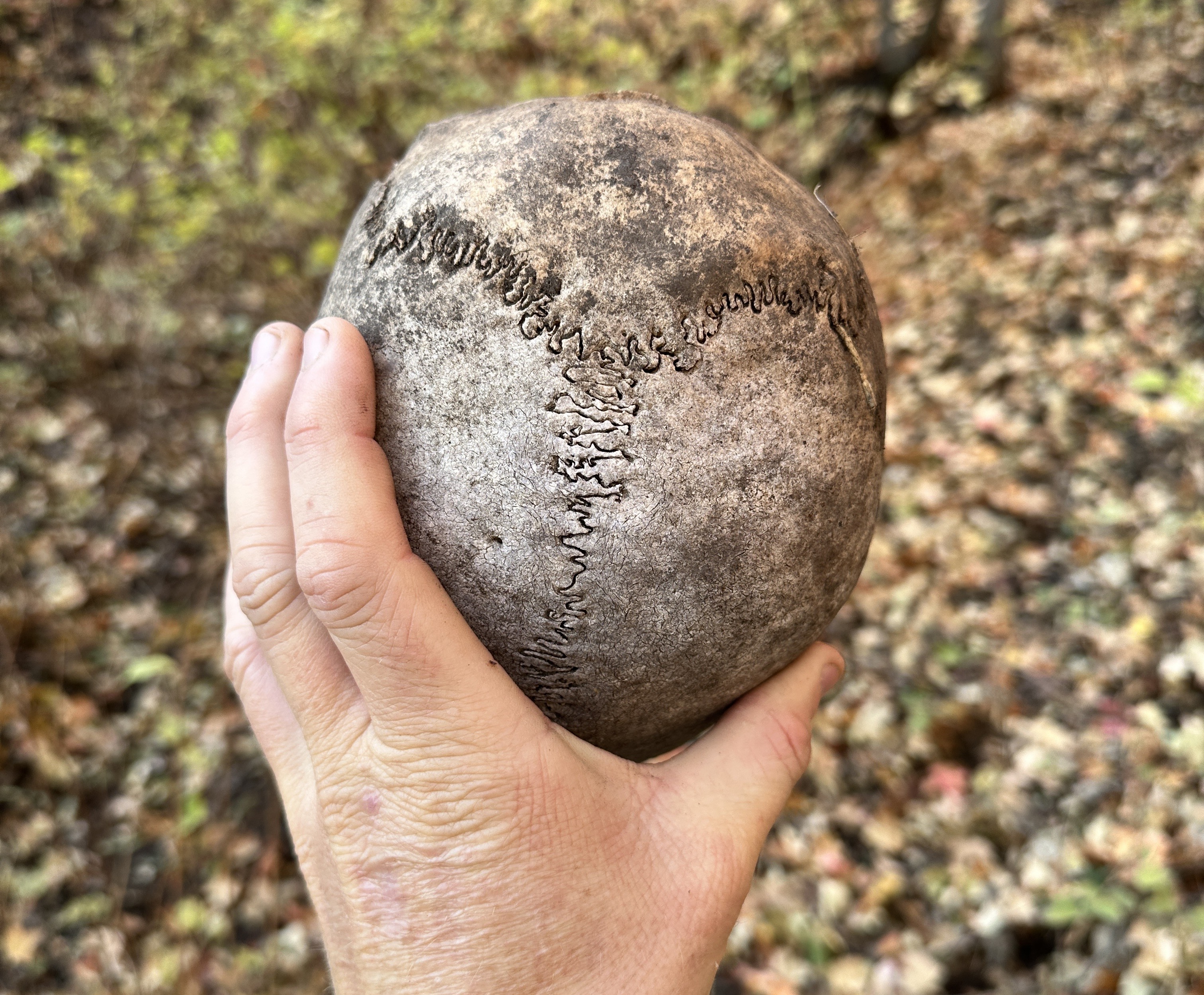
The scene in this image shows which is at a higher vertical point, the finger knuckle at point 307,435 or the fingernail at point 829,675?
the finger knuckle at point 307,435

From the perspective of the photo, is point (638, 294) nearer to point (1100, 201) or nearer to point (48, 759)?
point (48, 759)

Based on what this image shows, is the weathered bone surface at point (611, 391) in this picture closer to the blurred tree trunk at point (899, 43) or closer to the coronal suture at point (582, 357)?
the coronal suture at point (582, 357)

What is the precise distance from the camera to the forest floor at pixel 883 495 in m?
3.58

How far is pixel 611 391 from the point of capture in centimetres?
182

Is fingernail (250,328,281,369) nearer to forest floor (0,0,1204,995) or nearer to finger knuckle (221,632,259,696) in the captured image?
finger knuckle (221,632,259,696)

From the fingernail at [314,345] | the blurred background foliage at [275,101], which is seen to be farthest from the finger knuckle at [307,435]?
the blurred background foliage at [275,101]

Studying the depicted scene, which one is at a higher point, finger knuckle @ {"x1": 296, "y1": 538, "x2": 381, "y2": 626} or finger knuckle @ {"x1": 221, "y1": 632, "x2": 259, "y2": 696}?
finger knuckle @ {"x1": 296, "y1": 538, "x2": 381, "y2": 626}

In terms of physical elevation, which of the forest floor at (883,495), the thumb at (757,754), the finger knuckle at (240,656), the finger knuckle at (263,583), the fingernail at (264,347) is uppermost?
the fingernail at (264,347)

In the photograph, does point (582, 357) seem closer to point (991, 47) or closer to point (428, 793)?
point (428, 793)

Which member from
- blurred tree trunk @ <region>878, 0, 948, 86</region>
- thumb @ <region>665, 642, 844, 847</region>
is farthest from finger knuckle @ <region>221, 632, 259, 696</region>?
blurred tree trunk @ <region>878, 0, 948, 86</region>

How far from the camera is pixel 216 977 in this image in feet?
12.8

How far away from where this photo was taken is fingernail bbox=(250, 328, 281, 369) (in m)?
2.17

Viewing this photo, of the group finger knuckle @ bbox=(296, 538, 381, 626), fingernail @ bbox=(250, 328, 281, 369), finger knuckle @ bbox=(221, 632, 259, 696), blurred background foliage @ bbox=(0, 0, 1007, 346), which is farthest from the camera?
blurred background foliage @ bbox=(0, 0, 1007, 346)

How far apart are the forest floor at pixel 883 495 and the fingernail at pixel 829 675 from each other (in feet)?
5.33
